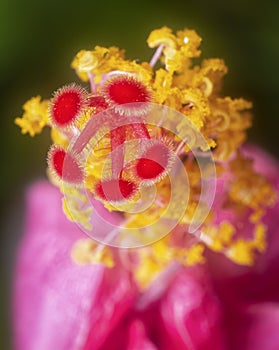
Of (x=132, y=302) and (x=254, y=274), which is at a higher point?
(x=254, y=274)

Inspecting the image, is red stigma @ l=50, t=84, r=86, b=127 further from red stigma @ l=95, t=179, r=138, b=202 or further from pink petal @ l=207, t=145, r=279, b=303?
pink petal @ l=207, t=145, r=279, b=303

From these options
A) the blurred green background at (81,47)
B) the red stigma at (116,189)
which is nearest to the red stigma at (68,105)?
the red stigma at (116,189)

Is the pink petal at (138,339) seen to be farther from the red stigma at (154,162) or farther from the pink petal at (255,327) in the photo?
the red stigma at (154,162)

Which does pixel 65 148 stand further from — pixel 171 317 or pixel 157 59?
pixel 171 317

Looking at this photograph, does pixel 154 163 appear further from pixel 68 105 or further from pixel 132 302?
pixel 132 302

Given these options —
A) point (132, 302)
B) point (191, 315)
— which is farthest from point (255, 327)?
point (132, 302)

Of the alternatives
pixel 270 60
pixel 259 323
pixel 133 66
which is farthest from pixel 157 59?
pixel 259 323
